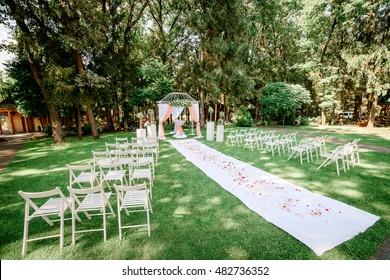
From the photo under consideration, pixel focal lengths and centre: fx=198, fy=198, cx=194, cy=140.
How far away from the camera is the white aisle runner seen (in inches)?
134

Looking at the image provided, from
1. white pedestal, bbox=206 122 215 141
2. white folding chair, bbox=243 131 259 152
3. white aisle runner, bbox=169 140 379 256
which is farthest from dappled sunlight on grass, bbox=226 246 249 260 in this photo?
white pedestal, bbox=206 122 215 141

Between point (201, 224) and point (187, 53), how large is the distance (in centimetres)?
1946

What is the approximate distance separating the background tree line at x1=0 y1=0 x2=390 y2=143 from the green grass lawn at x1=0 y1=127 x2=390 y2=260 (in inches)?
387

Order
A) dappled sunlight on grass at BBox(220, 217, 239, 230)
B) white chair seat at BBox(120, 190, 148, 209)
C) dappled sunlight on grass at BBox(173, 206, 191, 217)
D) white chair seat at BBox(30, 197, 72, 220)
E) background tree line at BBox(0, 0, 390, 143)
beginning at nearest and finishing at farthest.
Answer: white chair seat at BBox(30, 197, 72, 220), white chair seat at BBox(120, 190, 148, 209), dappled sunlight on grass at BBox(220, 217, 239, 230), dappled sunlight on grass at BBox(173, 206, 191, 217), background tree line at BBox(0, 0, 390, 143)

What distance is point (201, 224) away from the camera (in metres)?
3.84

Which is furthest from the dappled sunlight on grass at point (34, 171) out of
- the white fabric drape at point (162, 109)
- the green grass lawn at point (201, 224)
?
the white fabric drape at point (162, 109)

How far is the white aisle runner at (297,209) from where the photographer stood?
11.2ft

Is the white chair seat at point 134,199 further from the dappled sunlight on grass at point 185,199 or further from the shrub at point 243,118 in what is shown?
the shrub at point 243,118

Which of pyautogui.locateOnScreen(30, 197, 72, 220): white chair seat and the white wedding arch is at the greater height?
the white wedding arch

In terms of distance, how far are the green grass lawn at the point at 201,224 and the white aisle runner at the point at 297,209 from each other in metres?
0.15

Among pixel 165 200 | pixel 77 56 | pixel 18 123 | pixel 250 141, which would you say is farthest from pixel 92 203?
pixel 18 123

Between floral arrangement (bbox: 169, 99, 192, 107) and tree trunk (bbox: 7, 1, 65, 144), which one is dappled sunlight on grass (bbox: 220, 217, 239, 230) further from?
tree trunk (bbox: 7, 1, 65, 144)
